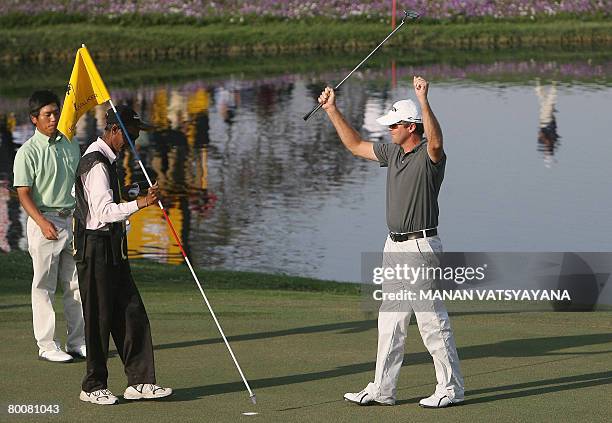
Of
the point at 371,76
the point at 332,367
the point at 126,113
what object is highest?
the point at 126,113

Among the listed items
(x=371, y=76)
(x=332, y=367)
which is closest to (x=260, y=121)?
(x=371, y=76)

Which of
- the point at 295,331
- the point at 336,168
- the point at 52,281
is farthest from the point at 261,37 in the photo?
the point at 52,281

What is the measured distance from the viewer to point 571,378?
1108cm

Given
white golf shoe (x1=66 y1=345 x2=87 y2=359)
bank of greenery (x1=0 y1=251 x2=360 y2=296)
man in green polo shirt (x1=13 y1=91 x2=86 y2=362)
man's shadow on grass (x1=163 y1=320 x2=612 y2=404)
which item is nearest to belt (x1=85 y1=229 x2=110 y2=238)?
man's shadow on grass (x1=163 y1=320 x2=612 y2=404)

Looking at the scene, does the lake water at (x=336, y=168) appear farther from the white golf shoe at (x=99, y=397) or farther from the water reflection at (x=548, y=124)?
the white golf shoe at (x=99, y=397)

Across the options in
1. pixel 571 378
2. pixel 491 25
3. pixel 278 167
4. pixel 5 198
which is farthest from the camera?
pixel 491 25

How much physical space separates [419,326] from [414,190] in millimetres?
861

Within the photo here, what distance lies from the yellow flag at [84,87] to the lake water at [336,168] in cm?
232

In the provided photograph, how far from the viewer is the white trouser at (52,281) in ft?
39.4

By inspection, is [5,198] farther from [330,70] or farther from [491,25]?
[491,25]

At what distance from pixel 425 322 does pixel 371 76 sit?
4215cm

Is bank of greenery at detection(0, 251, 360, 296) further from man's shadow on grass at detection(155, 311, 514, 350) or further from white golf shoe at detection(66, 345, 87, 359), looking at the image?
white golf shoe at detection(66, 345, 87, 359)

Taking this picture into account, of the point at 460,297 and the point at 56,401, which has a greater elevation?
the point at 56,401

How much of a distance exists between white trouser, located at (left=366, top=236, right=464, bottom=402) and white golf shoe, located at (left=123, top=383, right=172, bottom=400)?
133 centimetres
